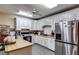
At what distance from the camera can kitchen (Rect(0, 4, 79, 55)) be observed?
1.50 meters

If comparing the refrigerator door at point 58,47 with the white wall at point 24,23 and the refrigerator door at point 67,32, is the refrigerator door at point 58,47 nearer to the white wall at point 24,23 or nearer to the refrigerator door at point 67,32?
the refrigerator door at point 67,32

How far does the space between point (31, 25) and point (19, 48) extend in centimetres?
42

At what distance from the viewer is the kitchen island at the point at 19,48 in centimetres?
155

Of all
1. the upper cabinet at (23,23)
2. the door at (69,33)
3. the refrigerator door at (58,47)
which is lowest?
the refrigerator door at (58,47)

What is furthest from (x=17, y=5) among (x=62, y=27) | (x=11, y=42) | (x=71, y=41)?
(x=71, y=41)

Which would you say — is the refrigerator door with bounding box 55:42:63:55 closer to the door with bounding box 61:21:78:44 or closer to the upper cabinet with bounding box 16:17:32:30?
the door with bounding box 61:21:78:44

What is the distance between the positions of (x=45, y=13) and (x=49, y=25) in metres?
0.22

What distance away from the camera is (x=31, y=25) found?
1628mm

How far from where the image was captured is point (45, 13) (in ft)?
5.34

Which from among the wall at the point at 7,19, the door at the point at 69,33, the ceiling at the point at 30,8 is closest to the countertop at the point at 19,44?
the wall at the point at 7,19

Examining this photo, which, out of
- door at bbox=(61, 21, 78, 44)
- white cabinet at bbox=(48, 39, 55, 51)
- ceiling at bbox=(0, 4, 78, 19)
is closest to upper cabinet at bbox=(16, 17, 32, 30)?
ceiling at bbox=(0, 4, 78, 19)
